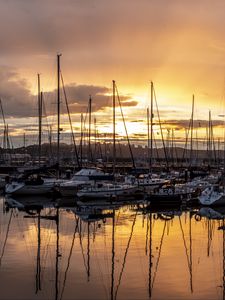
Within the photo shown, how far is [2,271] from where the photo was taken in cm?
1961

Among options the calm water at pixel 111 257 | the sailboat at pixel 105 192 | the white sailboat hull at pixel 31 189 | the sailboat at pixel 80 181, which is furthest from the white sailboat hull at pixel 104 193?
the calm water at pixel 111 257

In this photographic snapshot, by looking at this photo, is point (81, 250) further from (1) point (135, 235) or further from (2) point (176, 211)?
(2) point (176, 211)

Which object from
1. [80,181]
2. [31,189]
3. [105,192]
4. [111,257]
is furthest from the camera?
[80,181]

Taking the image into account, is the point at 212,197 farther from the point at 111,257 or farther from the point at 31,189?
the point at 111,257

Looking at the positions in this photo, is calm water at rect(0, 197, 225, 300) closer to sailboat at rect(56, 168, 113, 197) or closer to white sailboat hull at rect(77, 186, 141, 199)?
white sailboat hull at rect(77, 186, 141, 199)

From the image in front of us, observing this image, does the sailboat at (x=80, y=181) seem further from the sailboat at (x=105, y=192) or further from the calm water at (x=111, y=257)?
the calm water at (x=111, y=257)

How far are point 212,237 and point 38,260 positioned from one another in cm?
993

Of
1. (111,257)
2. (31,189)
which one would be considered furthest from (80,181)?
(111,257)

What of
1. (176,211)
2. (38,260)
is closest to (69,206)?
(176,211)

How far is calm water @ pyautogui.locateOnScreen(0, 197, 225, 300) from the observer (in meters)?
17.2

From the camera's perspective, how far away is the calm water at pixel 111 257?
17.2 metres

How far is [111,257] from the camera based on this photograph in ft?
73.8

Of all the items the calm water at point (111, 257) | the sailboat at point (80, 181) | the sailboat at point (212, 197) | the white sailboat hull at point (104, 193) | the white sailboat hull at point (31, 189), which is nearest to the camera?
the calm water at point (111, 257)

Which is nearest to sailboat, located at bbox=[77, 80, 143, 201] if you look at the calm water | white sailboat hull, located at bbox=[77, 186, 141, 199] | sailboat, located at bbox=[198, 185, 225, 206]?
white sailboat hull, located at bbox=[77, 186, 141, 199]
